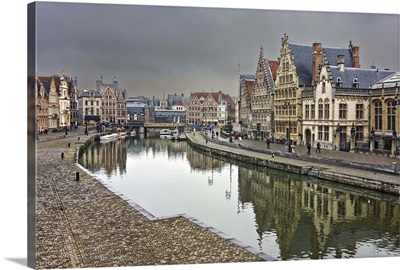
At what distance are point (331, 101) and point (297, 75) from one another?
5.21 metres

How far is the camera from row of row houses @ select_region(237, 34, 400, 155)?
24.2 m

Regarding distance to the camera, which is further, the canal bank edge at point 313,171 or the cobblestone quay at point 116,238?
the canal bank edge at point 313,171

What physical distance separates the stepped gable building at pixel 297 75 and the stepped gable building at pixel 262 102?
2870 mm

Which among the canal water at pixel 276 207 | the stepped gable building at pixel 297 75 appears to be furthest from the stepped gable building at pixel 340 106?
the canal water at pixel 276 207

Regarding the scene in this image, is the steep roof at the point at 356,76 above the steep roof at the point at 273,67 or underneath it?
underneath

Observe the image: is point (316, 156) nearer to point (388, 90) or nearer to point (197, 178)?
point (388, 90)

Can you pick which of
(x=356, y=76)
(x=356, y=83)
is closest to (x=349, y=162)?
(x=356, y=83)

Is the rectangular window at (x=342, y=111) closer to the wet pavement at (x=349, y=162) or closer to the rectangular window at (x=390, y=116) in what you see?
the wet pavement at (x=349, y=162)

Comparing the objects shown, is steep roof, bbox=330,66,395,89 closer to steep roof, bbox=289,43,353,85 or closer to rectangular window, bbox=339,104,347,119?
rectangular window, bbox=339,104,347,119

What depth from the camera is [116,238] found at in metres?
10.1

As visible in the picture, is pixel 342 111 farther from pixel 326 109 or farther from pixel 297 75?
pixel 297 75

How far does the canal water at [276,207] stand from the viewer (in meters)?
11.4

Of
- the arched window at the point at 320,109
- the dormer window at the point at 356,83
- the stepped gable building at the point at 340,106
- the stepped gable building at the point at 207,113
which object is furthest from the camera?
the stepped gable building at the point at 207,113

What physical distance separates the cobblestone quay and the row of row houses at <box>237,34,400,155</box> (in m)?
12.8
